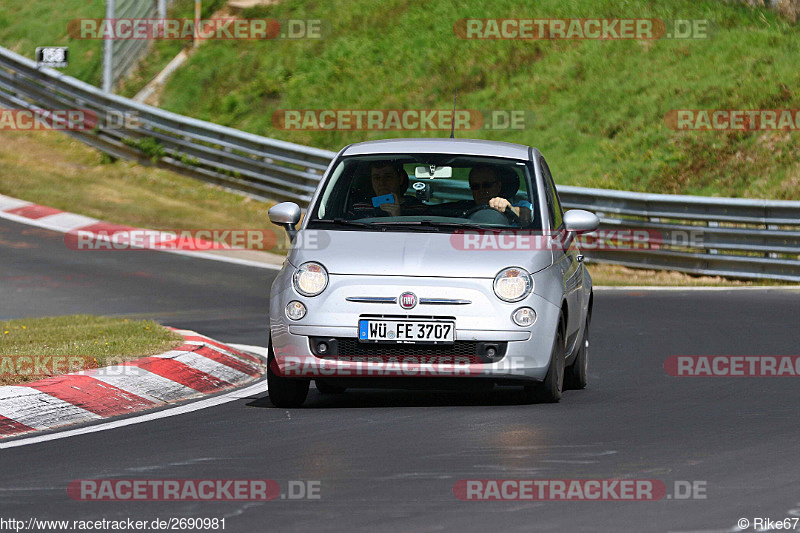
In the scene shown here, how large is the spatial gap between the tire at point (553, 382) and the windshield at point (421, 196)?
0.79 m

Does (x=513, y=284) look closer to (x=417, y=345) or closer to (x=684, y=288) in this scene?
(x=417, y=345)

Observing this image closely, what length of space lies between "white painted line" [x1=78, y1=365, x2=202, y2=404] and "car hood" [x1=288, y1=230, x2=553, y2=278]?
1297 mm

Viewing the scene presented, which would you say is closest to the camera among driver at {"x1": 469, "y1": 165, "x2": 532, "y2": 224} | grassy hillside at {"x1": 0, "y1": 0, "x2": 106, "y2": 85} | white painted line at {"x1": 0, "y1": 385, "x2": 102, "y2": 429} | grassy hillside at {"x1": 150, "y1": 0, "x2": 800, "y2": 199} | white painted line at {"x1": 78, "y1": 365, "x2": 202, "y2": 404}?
white painted line at {"x1": 0, "y1": 385, "x2": 102, "y2": 429}

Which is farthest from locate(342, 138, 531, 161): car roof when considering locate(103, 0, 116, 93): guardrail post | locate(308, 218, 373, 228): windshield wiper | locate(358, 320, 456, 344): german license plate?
locate(103, 0, 116, 93): guardrail post

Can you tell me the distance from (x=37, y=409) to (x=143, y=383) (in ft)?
3.77

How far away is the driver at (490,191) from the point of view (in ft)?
30.9

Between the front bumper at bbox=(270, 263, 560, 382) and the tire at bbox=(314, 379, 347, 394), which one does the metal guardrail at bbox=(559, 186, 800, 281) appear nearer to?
the tire at bbox=(314, 379, 347, 394)

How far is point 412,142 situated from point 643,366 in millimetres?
2621

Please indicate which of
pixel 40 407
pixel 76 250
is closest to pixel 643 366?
pixel 40 407

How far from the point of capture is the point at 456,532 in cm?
534

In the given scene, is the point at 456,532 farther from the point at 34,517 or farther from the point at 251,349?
the point at 251,349

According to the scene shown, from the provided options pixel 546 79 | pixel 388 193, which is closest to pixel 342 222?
pixel 388 193

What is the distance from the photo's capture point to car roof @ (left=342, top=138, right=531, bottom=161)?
9742mm

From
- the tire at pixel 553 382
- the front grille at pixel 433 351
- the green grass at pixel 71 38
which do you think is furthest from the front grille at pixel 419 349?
the green grass at pixel 71 38
